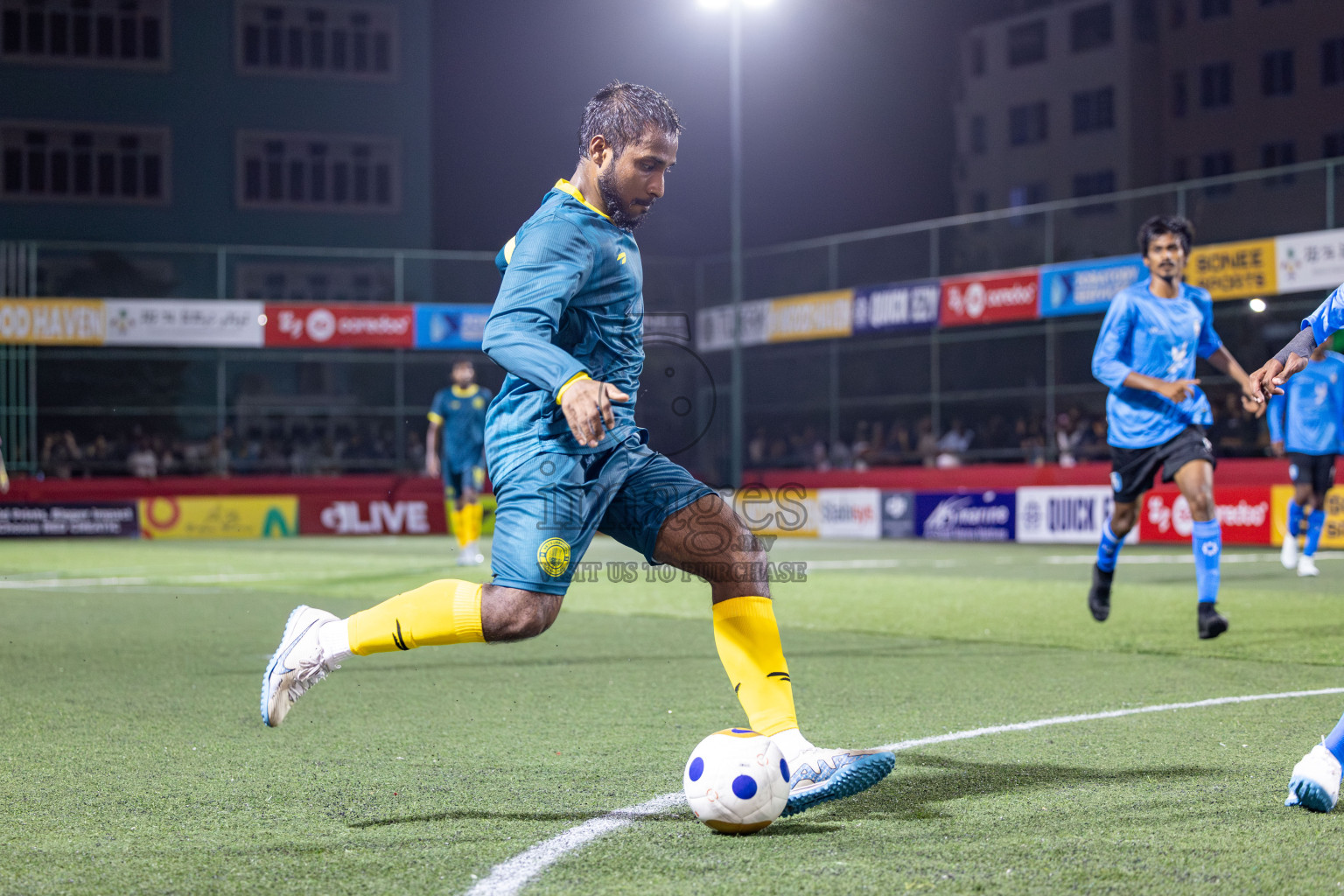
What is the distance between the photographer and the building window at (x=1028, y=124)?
57.6m

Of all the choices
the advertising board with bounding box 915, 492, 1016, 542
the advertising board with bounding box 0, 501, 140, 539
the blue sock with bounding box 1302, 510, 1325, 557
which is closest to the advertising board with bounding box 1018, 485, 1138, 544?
the advertising board with bounding box 915, 492, 1016, 542

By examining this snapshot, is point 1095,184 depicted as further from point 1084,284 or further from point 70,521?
point 70,521

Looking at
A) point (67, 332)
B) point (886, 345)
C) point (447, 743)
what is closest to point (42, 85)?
point (67, 332)

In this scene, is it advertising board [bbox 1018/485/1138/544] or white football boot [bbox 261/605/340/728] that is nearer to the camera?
white football boot [bbox 261/605/340/728]

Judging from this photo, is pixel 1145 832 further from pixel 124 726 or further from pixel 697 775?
pixel 124 726

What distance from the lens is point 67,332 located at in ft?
92.8

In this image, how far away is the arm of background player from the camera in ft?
12.1

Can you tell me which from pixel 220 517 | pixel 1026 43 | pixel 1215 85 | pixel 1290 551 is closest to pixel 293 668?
pixel 1290 551

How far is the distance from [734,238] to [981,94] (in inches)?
1490

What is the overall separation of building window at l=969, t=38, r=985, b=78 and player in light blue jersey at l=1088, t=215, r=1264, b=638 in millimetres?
54464

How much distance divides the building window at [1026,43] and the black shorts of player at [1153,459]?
174 ft

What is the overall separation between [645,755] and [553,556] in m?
1.32

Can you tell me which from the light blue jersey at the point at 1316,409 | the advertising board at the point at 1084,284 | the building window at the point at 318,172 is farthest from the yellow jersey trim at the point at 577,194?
the building window at the point at 318,172

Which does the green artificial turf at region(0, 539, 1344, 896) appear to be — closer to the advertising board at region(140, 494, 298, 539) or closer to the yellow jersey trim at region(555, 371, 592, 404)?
the yellow jersey trim at region(555, 371, 592, 404)
